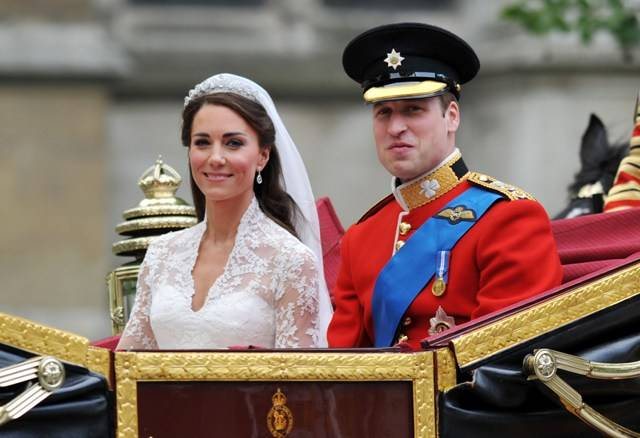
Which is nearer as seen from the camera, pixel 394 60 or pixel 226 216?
pixel 394 60

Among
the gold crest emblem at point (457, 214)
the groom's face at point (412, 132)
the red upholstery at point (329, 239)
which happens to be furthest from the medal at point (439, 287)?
the red upholstery at point (329, 239)

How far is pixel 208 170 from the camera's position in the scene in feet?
16.4

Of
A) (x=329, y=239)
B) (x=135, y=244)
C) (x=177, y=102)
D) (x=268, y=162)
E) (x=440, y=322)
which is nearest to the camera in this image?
(x=440, y=322)

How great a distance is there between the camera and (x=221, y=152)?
499 centimetres

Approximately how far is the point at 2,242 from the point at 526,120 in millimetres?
2885

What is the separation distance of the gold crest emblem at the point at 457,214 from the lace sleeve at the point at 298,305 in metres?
0.37

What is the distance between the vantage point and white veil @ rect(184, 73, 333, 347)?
5090 mm

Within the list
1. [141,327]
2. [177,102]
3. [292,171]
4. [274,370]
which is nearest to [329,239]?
[292,171]

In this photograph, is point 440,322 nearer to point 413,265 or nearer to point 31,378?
point 413,265

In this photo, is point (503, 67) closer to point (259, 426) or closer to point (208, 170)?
point (208, 170)

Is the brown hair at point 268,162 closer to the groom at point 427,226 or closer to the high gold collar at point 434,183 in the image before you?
the groom at point 427,226

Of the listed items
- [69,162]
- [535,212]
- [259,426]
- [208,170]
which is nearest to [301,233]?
[208,170]

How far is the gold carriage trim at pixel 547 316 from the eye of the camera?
4.36 meters

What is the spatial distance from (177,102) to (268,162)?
23.0 feet
